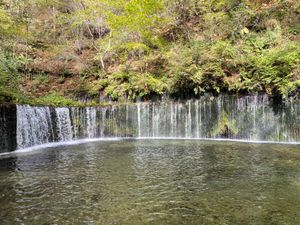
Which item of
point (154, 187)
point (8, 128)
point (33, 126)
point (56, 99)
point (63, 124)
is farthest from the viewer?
point (56, 99)

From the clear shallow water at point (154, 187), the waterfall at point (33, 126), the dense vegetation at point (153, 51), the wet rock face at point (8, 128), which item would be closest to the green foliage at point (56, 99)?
the dense vegetation at point (153, 51)

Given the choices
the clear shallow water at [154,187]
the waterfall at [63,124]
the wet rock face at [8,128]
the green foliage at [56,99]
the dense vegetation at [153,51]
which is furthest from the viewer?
the green foliage at [56,99]

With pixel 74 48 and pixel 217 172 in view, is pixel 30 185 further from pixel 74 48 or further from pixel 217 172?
pixel 74 48

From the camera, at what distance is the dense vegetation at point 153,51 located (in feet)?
46.9

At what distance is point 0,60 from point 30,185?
12.4 meters

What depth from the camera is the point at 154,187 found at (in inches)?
270

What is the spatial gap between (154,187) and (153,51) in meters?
13.8

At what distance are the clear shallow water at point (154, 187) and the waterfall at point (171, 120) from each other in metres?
2.34

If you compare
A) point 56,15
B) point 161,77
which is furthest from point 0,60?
point 56,15

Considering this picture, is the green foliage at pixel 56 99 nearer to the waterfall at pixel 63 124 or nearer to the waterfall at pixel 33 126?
the waterfall at pixel 63 124

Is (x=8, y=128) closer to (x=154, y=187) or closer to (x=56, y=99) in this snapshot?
(x=56, y=99)

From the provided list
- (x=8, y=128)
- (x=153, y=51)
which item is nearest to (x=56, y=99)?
(x=8, y=128)

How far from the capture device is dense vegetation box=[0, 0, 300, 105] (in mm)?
14289

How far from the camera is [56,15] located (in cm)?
2695
